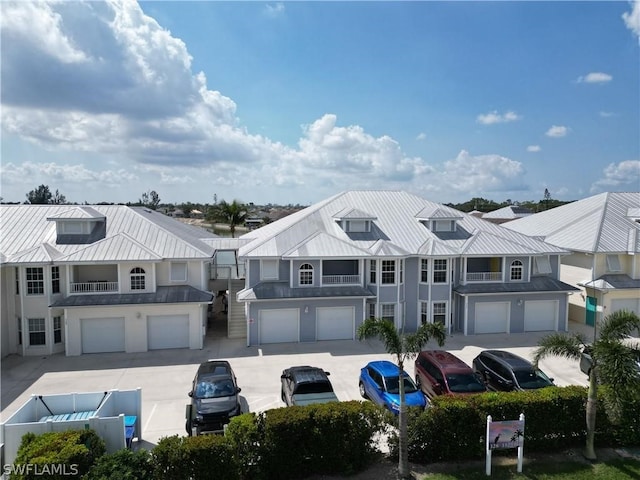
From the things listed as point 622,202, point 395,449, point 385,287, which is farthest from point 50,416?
point 622,202

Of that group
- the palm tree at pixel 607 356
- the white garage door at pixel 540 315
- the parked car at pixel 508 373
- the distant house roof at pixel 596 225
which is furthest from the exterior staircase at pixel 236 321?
the distant house roof at pixel 596 225

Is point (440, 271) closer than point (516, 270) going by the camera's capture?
Yes

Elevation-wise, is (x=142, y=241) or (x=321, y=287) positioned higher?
(x=142, y=241)

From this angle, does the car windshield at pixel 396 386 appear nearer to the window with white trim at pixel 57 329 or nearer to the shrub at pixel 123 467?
the shrub at pixel 123 467

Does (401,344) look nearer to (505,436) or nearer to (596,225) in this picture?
(505,436)

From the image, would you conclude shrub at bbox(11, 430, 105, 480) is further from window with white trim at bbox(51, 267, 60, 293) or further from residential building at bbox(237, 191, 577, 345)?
window with white trim at bbox(51, 267, 60, 293)

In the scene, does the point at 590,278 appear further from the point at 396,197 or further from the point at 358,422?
the point at 358,422

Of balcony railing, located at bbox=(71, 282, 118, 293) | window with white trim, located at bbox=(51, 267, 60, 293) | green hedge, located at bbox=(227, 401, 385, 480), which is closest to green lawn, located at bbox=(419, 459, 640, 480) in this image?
green hedge, located at bbox=(227, 401, 385, 480)

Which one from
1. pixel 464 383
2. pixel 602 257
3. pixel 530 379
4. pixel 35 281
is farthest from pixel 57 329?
pixel 602 257
